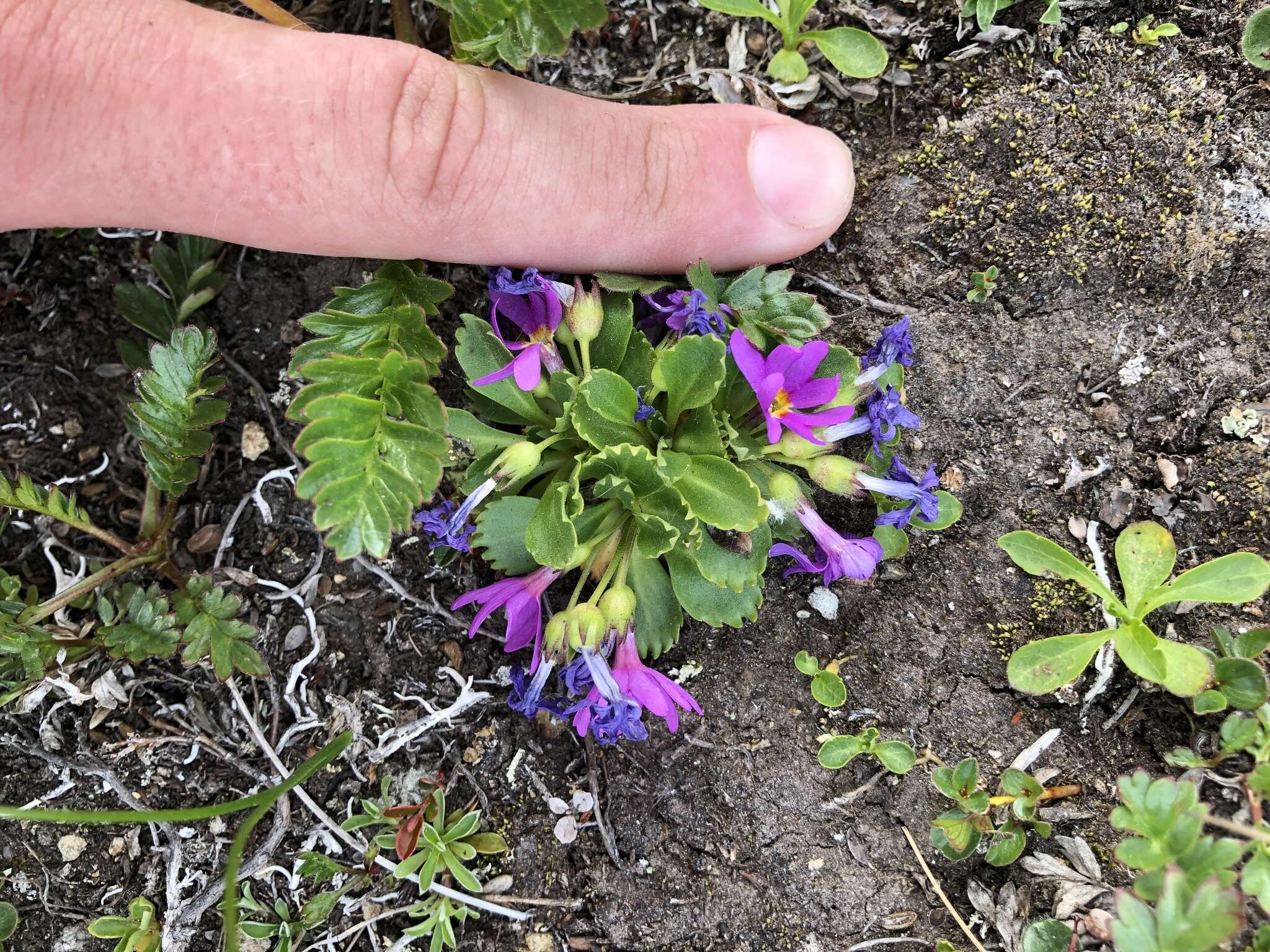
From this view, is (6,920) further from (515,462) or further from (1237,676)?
(1237,676)

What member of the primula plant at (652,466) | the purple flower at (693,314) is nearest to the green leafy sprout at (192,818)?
the primula plant at (652,466)

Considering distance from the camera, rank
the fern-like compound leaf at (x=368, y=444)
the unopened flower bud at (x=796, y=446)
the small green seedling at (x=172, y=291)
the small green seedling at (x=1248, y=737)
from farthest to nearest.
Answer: the small green seedling at (x=172, y=291), the unopened flower bud at (x=796, y=446), the small green seedling at (x=1248, y=737), the fern-like compound leaf at (x=368, y=444)

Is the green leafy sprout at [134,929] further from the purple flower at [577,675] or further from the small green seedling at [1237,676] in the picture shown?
the small green seedling at [1237,676]

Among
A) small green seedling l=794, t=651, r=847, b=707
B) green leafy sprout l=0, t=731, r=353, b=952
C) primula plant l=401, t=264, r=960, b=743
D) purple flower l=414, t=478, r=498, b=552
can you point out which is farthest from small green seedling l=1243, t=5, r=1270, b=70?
green leafy sprout l=0, t=731, r=353, b=952

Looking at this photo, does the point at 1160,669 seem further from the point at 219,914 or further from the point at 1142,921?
the point at 219,914

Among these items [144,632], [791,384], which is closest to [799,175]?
[791,384]
